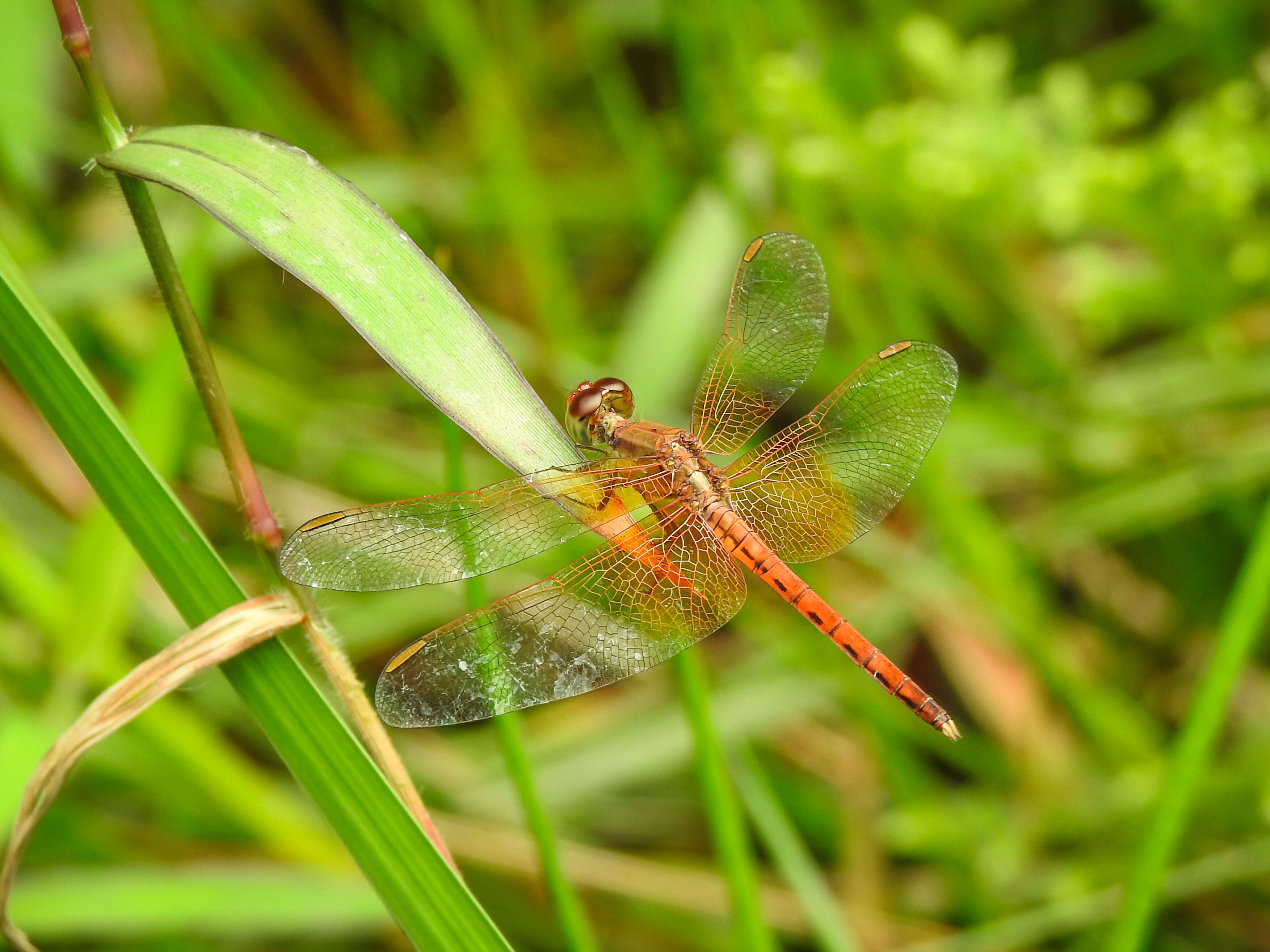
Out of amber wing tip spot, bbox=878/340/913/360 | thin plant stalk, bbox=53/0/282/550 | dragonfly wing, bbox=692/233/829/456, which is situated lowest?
amber wing tip spot, bbox=878/340/913/360

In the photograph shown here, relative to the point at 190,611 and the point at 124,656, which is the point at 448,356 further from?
the point at 124,656

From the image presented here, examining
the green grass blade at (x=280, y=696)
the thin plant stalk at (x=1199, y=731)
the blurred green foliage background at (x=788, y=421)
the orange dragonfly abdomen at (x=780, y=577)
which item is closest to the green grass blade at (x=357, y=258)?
the green grass blade at (x=280, y=696)

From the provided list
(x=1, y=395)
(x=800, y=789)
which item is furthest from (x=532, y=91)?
(x=800, y=789)

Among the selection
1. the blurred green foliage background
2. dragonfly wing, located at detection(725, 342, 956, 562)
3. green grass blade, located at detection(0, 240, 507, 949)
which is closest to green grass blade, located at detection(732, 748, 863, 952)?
the blurred green foliage background

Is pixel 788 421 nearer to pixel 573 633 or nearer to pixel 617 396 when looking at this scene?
pixel 617 396

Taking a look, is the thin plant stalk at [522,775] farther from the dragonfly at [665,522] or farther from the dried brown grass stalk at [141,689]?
the dried brown grass stalk at [141,689]

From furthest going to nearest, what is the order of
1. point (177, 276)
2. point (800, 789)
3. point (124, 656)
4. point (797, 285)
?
point (800, 789), point (124, 656), point (797, 285), point (177, 276)

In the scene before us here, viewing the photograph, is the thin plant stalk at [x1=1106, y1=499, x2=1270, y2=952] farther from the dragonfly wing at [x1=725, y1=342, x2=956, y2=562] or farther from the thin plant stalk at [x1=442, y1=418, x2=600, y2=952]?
the thin plant stalk at [x1=442, y1=418, x2=600, y2=952]
